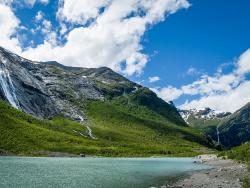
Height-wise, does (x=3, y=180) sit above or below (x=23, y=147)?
below

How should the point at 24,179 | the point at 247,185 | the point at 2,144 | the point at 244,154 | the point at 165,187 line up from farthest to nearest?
the point at 2,144
the point at 244,154
the point at 24,179
the point at 165,187
the point at 247,185

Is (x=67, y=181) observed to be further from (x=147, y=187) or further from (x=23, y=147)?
(x=23, y=147)

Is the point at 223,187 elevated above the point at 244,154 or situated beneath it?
situated beneath

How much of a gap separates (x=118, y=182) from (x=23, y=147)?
130829 mm

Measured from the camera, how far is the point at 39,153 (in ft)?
644

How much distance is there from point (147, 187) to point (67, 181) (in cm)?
1566

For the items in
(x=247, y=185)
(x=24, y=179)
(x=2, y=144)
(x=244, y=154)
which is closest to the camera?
(x=247, y=185)

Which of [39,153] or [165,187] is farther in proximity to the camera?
[39,153]

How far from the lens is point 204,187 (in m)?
67.7

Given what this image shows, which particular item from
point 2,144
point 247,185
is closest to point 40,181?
point 247,185

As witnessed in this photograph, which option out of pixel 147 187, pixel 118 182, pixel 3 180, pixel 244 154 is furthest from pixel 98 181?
pixel 244 154

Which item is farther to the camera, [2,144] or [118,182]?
[2,144]

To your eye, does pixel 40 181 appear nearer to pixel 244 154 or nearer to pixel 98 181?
pixel 98 181

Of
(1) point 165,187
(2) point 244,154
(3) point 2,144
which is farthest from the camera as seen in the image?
(3) point 2,144
